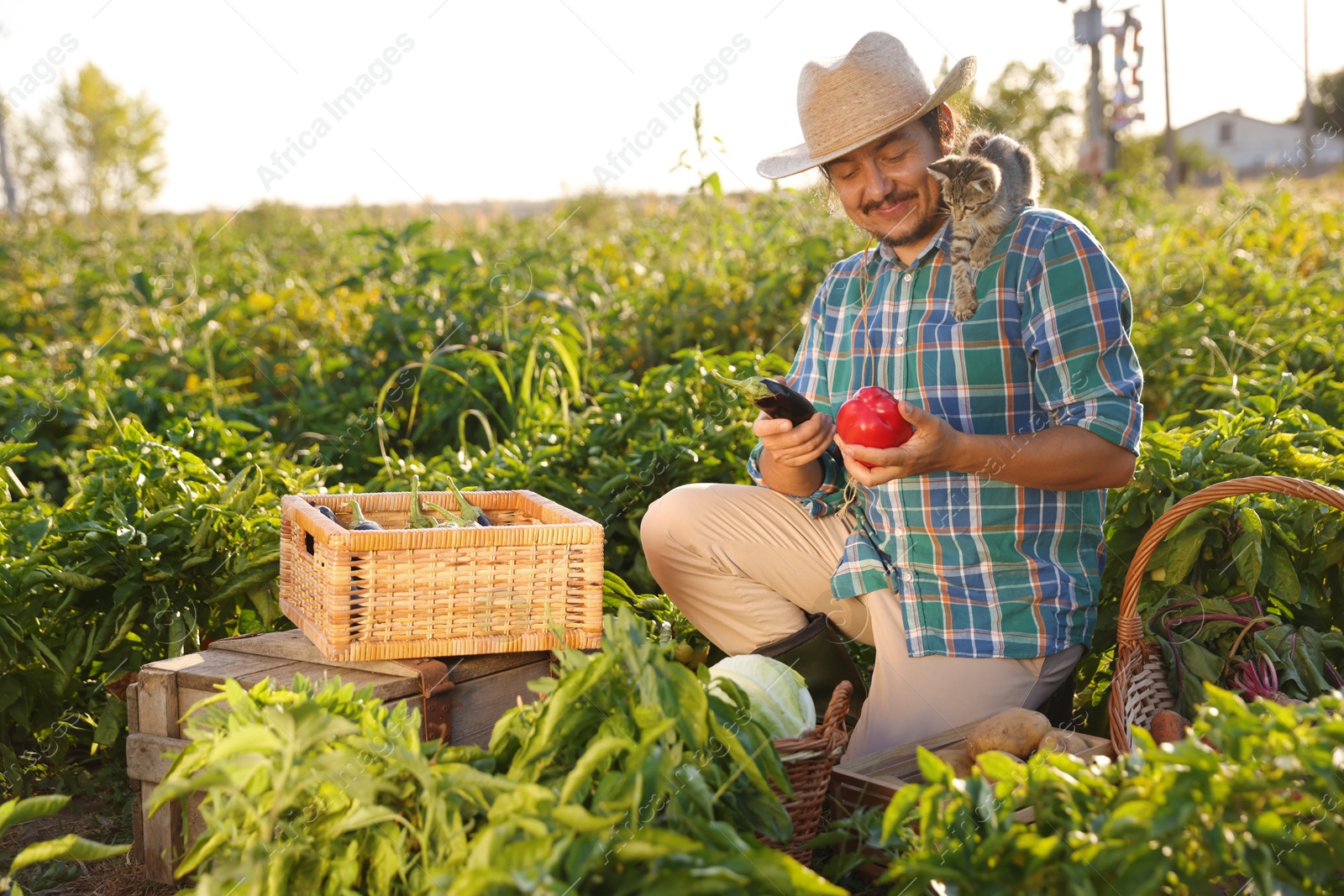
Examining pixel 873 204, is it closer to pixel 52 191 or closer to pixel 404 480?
pixel 404 480

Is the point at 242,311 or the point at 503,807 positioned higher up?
the point at 242,311

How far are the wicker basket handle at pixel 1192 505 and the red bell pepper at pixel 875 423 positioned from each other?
0.52 m

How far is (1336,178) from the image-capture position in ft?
82.0

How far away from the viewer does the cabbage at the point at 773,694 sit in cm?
197

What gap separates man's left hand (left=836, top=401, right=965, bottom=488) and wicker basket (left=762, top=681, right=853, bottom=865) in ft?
1.54

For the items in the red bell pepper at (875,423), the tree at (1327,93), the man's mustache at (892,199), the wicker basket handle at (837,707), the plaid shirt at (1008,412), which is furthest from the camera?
the tree at (1327,93)

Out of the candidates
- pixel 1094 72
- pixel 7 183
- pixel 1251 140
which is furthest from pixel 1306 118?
pixel 1251 140

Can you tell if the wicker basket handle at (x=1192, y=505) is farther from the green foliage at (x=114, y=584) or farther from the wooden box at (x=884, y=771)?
the green foliage at (x=114, y=584)

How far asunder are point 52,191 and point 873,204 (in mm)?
19068

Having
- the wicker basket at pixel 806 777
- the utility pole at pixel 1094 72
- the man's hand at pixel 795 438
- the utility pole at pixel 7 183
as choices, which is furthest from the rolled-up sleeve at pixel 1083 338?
the utility pole at pixel 7 183

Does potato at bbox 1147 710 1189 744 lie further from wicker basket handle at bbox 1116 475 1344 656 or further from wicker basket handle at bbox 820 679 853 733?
wicker basket handle at bbox 820 679 853 733

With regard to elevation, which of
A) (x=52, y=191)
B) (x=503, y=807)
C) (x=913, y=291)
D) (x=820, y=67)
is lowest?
(x=503, y=807)

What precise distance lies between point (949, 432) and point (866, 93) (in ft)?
2.61

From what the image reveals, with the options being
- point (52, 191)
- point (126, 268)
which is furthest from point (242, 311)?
point (52, 191)
